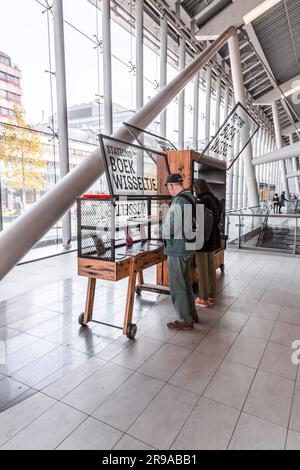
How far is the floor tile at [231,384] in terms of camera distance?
2.08 metres

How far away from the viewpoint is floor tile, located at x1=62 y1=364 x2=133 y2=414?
201 cm

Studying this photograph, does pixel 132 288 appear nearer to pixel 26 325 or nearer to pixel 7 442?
pixel 26 325

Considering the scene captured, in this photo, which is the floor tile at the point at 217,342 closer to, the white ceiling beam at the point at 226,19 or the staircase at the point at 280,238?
the staircase at the point at 280,238

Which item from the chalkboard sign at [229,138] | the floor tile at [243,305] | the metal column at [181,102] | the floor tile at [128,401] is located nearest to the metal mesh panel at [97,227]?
the floor tile at [128,401]

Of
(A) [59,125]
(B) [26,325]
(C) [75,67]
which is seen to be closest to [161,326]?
(B) [26,325]

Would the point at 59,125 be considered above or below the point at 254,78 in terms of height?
below

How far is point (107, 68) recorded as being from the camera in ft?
22.4

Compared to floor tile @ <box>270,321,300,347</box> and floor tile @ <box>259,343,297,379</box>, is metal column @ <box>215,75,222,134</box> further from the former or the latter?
floor tile @ <box>259,343,297,379</box>

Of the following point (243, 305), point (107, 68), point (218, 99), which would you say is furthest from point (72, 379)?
point (218, 99)

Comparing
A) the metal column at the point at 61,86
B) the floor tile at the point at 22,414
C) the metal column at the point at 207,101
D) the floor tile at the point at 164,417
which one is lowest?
the floor tile at the point at 164,417

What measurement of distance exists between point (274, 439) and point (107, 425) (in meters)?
0.98

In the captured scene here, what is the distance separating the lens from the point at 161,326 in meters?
3.24

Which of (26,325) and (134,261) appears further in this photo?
(26,325)

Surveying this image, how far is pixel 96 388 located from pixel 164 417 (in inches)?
21.9
